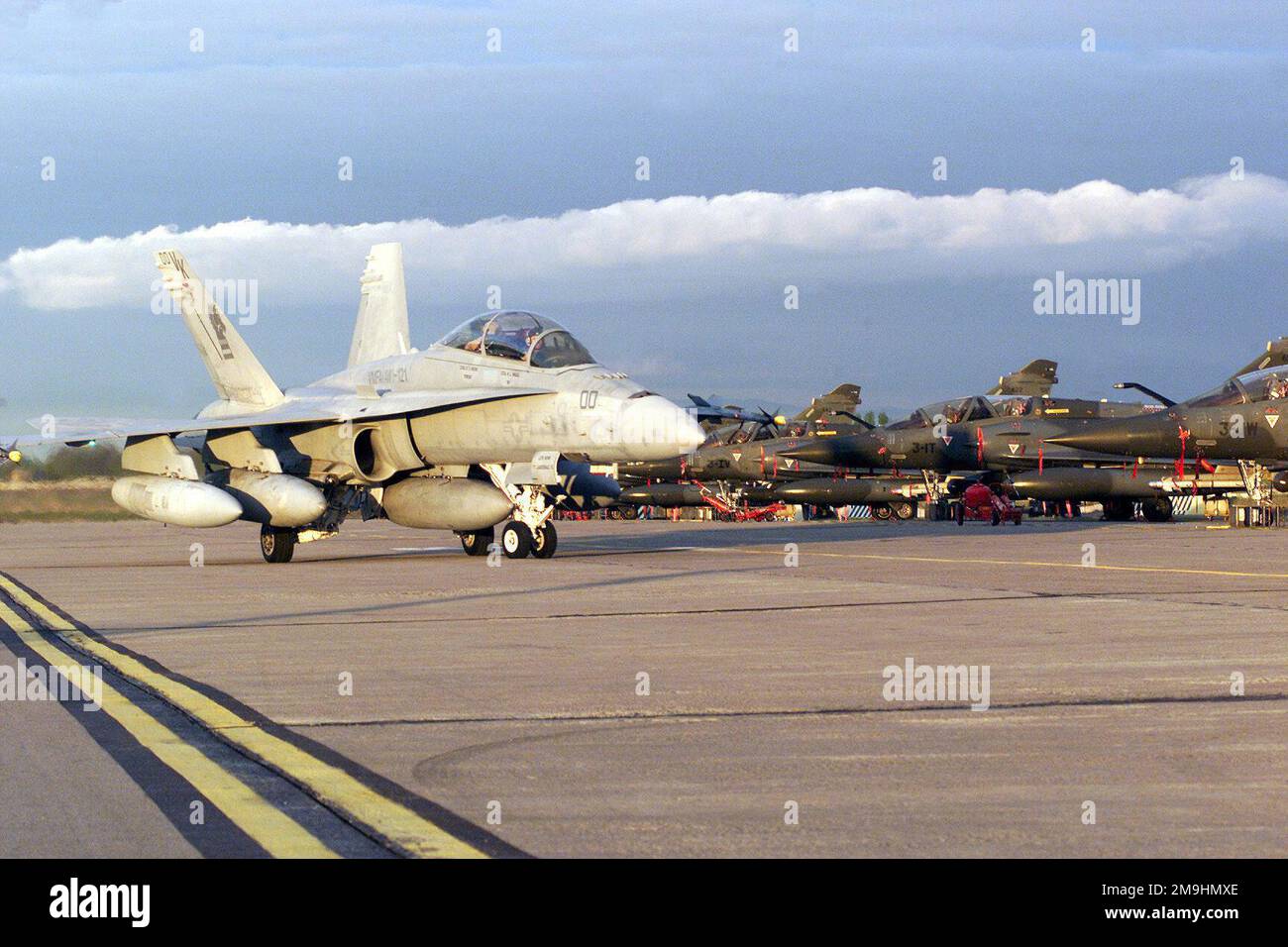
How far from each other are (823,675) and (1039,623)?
337 cm

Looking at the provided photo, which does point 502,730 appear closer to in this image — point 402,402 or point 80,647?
point 80,647

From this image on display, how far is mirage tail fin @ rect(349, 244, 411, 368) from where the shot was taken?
26078 mm

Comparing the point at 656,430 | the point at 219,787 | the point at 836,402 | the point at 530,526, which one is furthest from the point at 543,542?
the point at 836,402

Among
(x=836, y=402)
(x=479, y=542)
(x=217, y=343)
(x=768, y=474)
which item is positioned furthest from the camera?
(x=836, y=402)

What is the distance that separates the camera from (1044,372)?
140 ft

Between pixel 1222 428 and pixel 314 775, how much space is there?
2400 centimetres

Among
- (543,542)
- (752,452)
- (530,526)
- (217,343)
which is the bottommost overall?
(543,542)

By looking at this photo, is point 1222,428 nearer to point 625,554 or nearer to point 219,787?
point 625,554

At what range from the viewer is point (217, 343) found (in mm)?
24562

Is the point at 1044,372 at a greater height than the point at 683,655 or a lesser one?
greater

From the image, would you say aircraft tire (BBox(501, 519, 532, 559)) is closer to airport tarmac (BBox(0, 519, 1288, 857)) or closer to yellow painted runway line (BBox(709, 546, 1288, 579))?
yellow painted runway line (BBox(709, 546, 1288, 579))

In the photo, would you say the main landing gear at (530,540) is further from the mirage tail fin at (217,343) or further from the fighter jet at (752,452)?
the fighter jet at (752,452)

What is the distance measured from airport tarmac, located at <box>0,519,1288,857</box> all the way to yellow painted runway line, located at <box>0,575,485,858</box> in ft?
0.07
